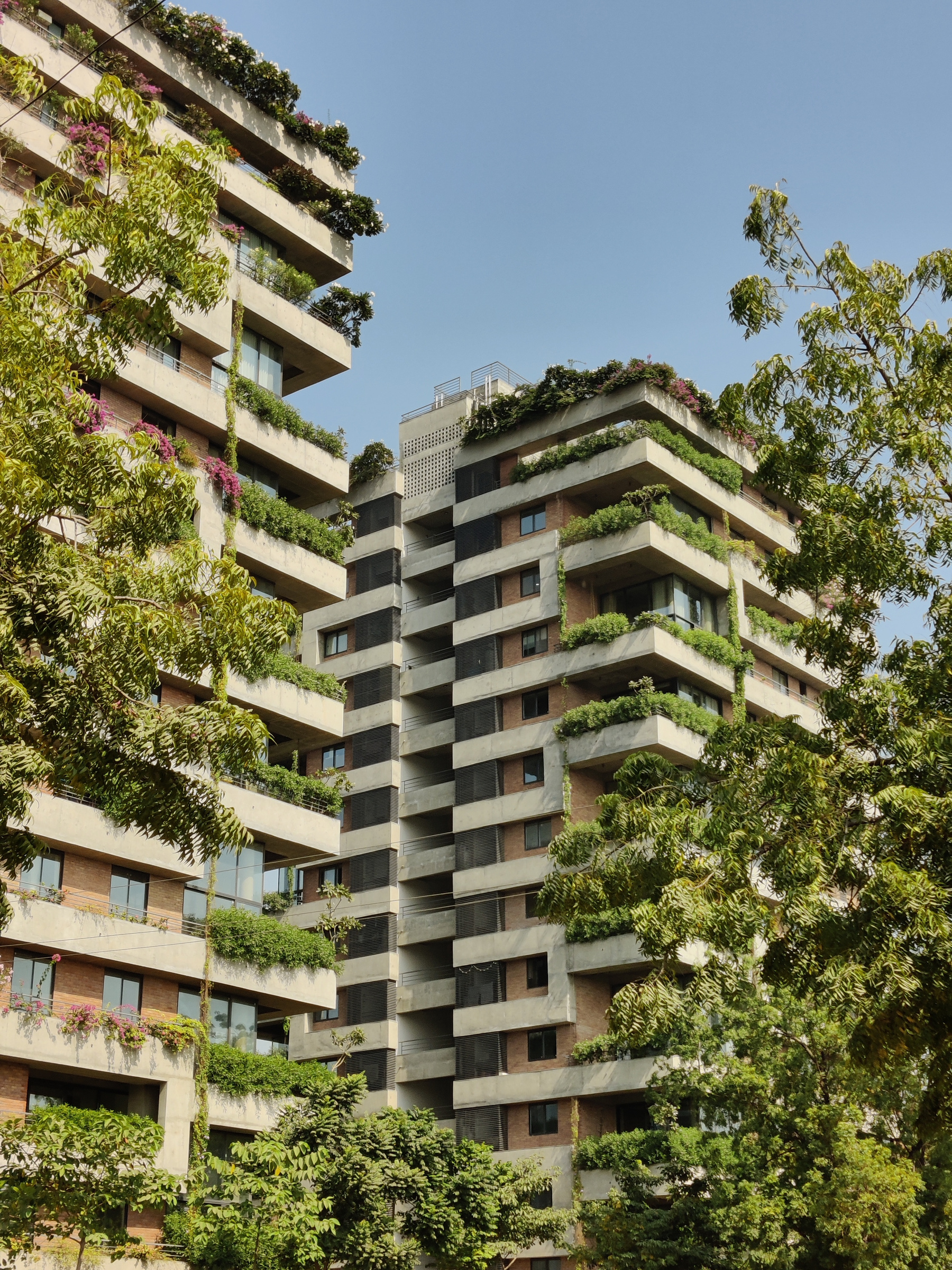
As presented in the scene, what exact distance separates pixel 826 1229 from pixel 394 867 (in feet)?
79.5

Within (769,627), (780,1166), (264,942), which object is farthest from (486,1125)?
(769,627)

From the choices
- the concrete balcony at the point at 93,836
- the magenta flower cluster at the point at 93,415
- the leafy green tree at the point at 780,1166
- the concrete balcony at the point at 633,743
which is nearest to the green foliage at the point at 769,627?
the concrete balcony at the point at 633,743

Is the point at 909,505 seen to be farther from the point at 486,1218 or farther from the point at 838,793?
the point at 486,1218

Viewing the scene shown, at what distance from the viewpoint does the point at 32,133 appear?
33.3 metres

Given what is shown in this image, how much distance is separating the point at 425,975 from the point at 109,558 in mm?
38327

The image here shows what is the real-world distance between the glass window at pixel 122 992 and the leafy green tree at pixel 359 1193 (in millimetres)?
4067

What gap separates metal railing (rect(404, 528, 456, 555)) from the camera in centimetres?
5719

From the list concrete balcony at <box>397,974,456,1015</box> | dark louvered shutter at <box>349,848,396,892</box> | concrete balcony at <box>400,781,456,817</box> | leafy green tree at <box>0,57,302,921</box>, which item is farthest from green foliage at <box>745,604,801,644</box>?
leafy green tree at <box>0,57,302,921</box>

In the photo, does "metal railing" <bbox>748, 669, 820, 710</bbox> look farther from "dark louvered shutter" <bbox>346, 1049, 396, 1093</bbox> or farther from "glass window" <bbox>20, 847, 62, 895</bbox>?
"glass window" <bbox>20, 847, 62, 895</bbox>

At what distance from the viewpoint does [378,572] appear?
5734cm

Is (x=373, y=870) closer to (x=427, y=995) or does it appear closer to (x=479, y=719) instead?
(x=427, y=995)

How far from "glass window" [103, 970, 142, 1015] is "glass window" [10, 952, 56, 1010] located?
1.32 metres

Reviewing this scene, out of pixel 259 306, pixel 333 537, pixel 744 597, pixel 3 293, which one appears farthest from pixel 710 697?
pixel 3 293

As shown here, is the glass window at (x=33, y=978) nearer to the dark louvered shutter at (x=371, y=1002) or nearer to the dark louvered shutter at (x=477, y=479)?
the dark louvered shutter at (x=371, y=1002)
